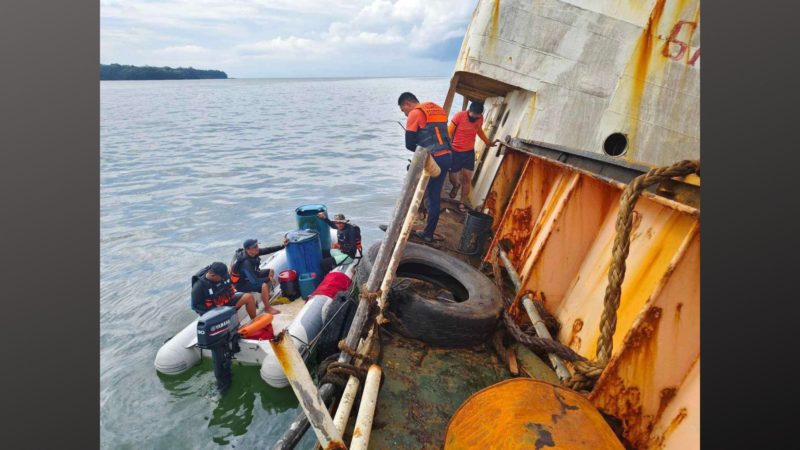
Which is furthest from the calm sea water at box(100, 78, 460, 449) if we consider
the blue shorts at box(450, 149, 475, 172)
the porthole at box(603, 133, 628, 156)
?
the porthole at box(603, 133, 628, 156)

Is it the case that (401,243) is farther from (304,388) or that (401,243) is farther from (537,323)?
(304,388)

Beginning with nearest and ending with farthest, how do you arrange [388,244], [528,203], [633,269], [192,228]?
[633,269] < [388,244] < [528,203] < [192,228]

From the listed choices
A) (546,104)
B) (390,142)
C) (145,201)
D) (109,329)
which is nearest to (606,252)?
(546,104)

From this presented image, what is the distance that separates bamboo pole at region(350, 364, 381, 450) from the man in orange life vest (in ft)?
11.5

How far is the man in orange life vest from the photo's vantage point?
6.14 meters

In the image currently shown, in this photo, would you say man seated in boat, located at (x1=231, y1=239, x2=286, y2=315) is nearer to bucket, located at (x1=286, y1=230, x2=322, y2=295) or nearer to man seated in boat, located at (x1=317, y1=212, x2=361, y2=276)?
bucket, located at (x1=286, y1=230, x2=322, y2=295)

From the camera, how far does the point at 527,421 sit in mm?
1931

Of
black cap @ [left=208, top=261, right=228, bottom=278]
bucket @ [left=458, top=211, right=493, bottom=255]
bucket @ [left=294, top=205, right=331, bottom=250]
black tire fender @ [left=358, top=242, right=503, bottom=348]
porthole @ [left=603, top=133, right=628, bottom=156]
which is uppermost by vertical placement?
porthole @ [left=603, top=133, right=628, bottom=156]

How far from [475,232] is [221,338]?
4338 mm

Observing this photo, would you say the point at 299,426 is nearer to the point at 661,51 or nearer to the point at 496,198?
the point at 496,198

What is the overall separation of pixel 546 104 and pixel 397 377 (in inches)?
239

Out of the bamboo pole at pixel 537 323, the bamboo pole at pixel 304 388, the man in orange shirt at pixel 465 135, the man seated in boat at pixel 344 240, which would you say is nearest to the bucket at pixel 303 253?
the man seated in boat at pixel 344 240

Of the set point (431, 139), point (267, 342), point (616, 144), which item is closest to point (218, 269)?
point (267, 342)

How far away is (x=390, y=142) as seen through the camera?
1660 inches
